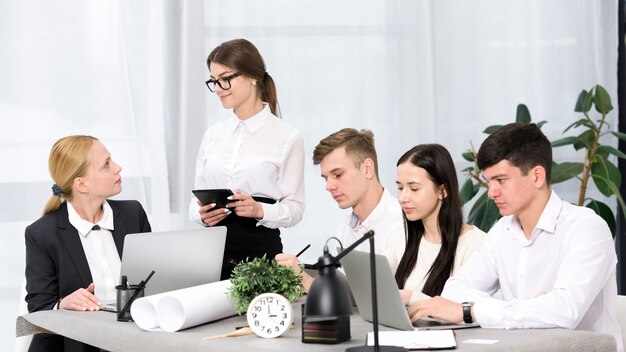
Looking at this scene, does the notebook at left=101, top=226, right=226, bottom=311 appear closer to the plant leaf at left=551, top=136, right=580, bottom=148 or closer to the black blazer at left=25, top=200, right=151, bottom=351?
the black blazer at left=25, top=200, right=151, bottom=351

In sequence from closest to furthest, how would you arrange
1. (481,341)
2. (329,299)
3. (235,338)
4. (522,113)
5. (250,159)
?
1. (329,299)
2. (481,341)
3. (235,338)
4. (250,159)
5. (522,113)

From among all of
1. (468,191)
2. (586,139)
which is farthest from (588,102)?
(468,191)

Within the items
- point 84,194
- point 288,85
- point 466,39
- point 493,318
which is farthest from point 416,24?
point 493,318

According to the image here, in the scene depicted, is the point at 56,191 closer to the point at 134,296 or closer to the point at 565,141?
the point at 134,296

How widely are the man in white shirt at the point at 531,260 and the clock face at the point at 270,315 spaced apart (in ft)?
1.19

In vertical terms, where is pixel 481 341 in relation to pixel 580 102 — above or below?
below

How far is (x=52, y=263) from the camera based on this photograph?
309 centimetres

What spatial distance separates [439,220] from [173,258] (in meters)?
0.89

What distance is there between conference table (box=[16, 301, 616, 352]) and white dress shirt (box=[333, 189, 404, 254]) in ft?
2.01

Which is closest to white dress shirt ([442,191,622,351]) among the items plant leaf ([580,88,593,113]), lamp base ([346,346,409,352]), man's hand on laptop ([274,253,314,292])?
lamp base ([346,346,409,352])

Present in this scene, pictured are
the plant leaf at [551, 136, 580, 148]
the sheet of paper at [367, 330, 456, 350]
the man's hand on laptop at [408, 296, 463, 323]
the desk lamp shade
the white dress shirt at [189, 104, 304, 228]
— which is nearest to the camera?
the desk lamp shade

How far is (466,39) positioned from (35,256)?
301 cm

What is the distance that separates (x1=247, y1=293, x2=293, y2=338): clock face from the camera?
2.34 m

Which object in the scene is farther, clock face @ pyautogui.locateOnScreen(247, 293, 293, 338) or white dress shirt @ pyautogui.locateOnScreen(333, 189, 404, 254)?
white dress shirt @ pyautogui.locateOnScreen(333, 189, 404, 254)
